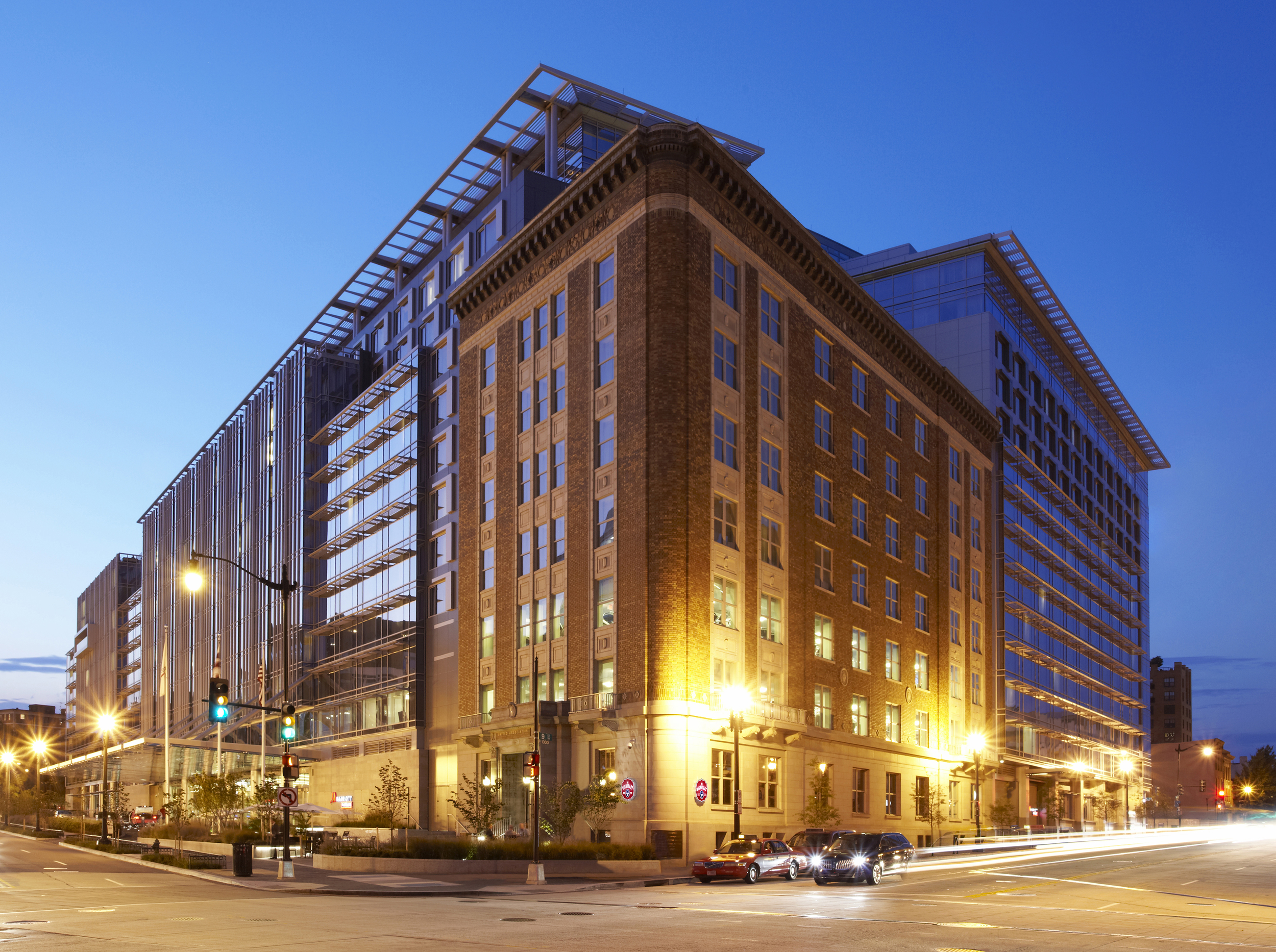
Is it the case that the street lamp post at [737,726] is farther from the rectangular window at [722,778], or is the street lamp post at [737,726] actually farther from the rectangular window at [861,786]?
the rectangular window at [861,786]

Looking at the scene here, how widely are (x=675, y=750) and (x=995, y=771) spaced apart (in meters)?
45.3

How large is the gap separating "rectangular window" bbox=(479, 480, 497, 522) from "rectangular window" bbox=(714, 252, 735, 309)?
15879 mm

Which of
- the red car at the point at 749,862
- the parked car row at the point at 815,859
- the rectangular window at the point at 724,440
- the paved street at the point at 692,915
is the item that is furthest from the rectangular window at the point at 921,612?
the red car at the point at 749,862

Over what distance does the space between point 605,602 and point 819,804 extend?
46.2ft

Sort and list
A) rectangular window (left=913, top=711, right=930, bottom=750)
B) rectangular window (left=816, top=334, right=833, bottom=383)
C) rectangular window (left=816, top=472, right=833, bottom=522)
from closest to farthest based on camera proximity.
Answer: rectangular window (left=816, top=472, right=833, bottom=522) < rectangular window (left=816, top=334, right=833, bottom=383) < rectangular window (left=913, top=711, right=930, bottom=750)

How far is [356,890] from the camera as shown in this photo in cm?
3441

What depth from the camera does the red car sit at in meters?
38.0

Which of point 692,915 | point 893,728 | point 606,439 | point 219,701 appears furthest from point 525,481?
point 692,915

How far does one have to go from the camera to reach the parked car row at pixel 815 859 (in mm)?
37469

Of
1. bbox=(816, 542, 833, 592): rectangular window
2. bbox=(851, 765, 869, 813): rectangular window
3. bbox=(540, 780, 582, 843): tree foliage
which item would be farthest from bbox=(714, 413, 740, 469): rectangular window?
bbox=(851, 765, 869, 813): rectangular window

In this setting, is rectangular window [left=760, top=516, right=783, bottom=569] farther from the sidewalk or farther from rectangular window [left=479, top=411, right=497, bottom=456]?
the sidewalk

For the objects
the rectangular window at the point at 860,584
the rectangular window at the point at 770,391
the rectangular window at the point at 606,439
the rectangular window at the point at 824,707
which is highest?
the rectangular window at the point at 770,391

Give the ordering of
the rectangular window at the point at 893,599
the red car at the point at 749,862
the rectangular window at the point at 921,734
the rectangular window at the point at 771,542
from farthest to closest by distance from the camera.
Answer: the rectangular window at the point at 921,734
the rectangular window at the point at 893,599
the rectangular window at the point at 771,542
the red car at the point at 749,862

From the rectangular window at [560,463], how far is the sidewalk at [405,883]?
19079mm
